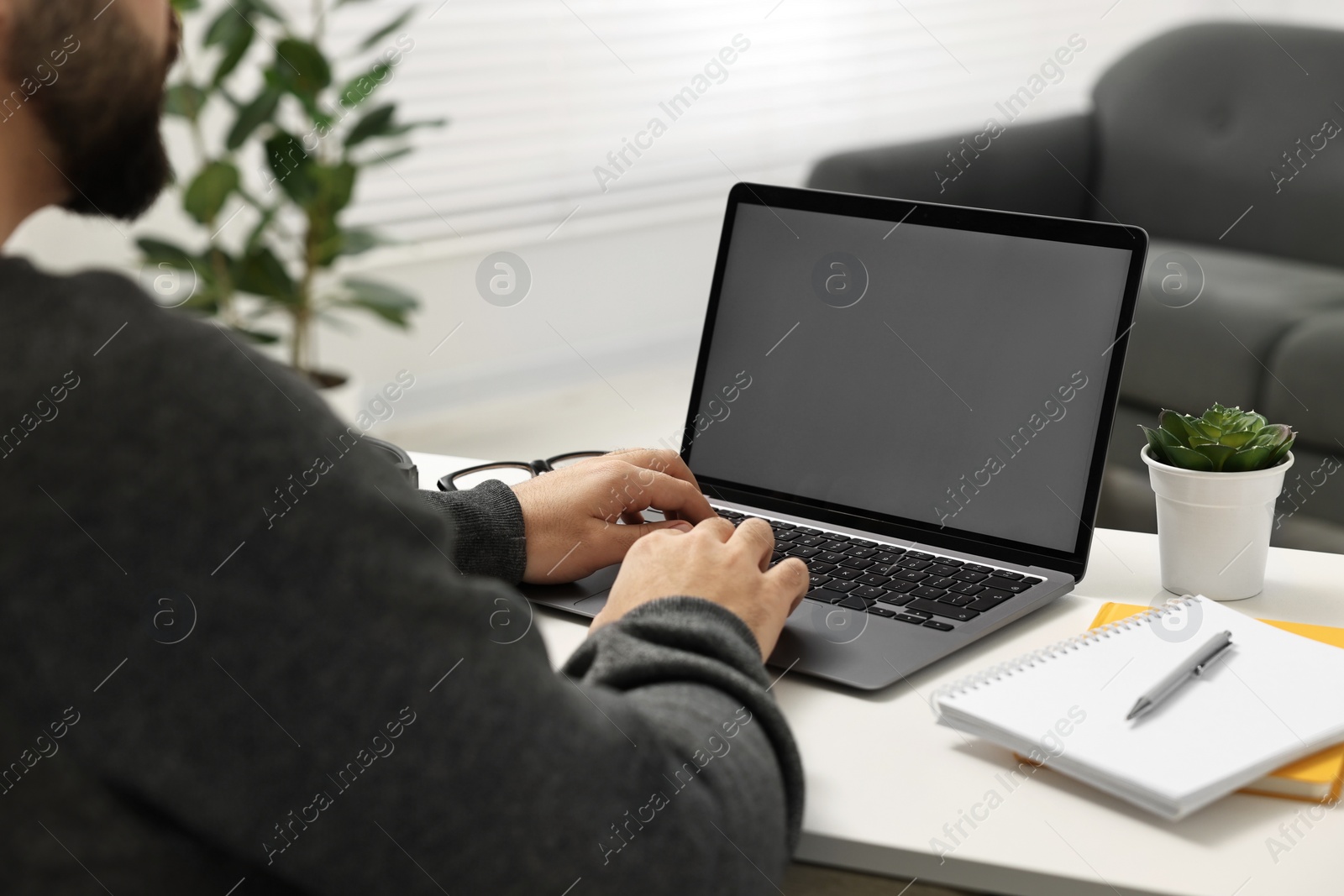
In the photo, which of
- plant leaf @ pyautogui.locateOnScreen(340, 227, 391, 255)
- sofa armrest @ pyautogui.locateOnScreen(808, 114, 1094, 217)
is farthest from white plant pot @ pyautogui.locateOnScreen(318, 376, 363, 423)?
sofa armrest @ pyautogui.locateOnScreen(808, 114, 1094, 217)

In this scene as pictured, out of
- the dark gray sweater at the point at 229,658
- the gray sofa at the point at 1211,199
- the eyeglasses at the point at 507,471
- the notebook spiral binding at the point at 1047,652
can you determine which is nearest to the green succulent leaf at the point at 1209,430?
the notebook spiral binding at the point at 1047,652

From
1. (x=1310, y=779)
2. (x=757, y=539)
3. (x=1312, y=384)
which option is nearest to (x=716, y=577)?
(x=757, y=539)

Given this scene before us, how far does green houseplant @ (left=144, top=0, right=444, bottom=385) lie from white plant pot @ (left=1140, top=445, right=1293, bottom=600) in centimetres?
204

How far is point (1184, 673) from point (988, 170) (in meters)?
2.07

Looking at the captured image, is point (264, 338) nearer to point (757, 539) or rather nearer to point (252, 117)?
point (252, 117)

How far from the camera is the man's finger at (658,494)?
37.7 inches

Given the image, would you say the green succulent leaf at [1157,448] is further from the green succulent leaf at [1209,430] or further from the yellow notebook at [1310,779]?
the yellow notebook at [1310,779]

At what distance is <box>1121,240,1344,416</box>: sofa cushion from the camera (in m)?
2.27

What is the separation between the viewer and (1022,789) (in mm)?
679

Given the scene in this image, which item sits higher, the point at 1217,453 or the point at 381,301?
the point at 1217,453

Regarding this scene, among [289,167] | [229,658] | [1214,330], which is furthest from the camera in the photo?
[289,167]

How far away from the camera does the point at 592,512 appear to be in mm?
958

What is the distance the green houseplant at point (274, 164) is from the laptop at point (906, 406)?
5.61 feet

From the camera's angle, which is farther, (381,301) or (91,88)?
(381,301)
